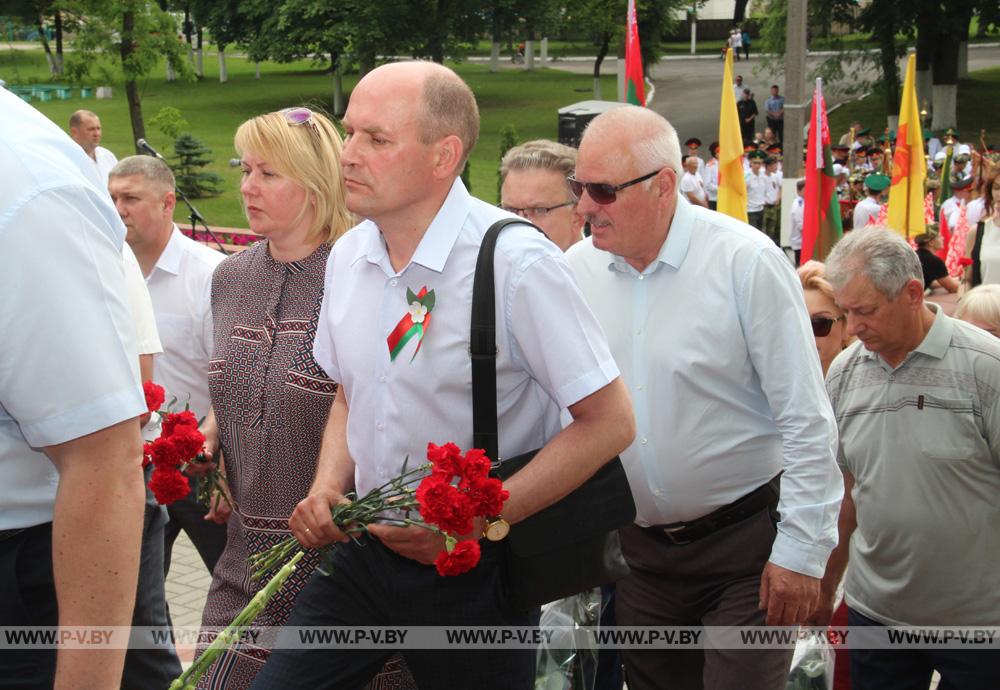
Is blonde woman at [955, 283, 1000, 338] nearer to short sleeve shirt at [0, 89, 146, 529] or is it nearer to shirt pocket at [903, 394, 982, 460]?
shirt pocket at [903, 394, 982, 460]

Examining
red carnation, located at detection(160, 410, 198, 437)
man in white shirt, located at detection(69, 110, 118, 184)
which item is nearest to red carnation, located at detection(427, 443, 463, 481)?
red carnation, located at detection(160, 410, 198, 437)

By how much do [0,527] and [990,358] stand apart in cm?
307

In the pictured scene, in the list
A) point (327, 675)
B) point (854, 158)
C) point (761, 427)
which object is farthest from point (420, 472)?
point (854, 158)

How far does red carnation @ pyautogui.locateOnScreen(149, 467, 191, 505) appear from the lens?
143 inches

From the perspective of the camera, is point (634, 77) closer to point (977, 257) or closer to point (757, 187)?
point (977, 257)

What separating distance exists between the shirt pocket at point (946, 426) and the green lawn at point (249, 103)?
76.3 feet

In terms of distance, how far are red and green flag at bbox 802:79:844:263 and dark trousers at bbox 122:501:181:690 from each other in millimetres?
7737

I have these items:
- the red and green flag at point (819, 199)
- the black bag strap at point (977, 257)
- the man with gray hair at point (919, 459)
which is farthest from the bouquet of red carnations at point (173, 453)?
the red and green flag at point (819, 199)

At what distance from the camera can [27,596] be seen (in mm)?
2268

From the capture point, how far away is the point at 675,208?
400 centimetres

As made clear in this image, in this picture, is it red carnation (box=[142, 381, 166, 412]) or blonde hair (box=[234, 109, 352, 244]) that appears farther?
blonde hair (box=[234, 109, 352, 244])

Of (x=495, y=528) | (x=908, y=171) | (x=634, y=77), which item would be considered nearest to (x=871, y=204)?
(x=908, y=171)

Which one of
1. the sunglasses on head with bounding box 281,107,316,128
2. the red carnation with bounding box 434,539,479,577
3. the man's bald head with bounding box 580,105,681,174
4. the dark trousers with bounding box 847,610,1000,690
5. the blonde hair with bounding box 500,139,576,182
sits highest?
the sunglasses on head with bounding box 281,107,316,128

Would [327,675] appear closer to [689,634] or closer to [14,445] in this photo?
[14,445]
